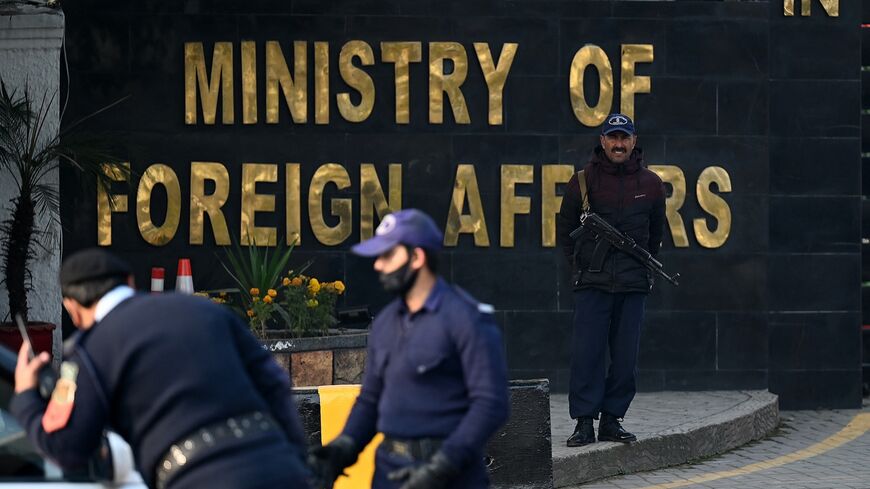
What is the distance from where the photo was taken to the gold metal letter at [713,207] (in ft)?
44.9

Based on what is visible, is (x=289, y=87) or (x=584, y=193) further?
(x=289, y=87)

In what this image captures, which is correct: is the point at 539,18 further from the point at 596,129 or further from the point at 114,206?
the point at 114,206

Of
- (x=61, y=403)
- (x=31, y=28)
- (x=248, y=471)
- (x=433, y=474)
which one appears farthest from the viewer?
(x=31, y=28)

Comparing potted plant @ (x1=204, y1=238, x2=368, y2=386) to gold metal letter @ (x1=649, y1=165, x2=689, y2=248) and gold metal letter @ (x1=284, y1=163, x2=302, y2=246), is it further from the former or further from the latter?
gold metal letter @ (x1=649, y1=165, x2=689, y2=248)

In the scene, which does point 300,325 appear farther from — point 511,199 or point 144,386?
point 144,386

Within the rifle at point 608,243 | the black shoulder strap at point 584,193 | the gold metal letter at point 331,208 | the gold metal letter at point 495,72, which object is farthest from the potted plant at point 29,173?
the rifle at point 608,243

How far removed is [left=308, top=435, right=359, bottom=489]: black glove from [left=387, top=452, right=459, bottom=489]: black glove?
13.4 inches

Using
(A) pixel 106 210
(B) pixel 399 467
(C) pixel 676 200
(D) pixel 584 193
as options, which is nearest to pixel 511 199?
(C) pixel 676 200

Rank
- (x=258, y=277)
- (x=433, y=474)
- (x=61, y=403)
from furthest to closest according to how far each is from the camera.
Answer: (x=258, y=277), (x=433, y=474), (x=61, y=403)

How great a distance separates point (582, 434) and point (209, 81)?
4425mm

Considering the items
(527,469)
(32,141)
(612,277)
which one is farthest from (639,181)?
(32,141)

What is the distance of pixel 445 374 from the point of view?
226 inches

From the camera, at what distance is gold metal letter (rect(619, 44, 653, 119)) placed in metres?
13.6

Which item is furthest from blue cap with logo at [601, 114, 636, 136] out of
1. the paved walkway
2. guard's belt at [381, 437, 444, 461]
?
guard's belt at [381, 437, 444, 461]
